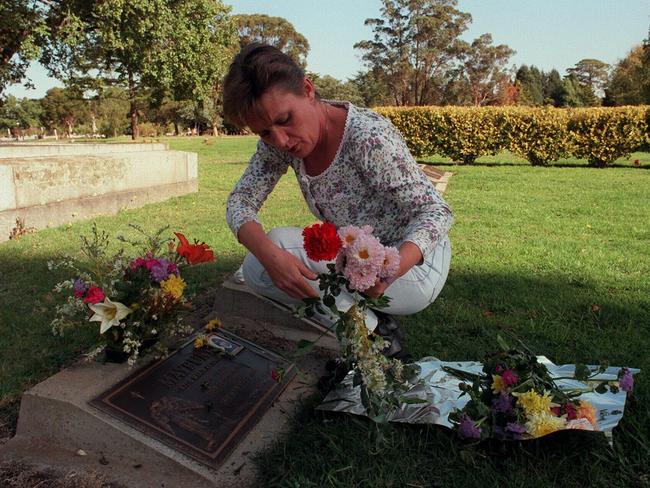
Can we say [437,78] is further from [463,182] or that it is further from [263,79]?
[263,79]

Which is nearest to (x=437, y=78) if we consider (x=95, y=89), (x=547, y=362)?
(x=95, y=89)

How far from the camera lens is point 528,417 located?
1786mm

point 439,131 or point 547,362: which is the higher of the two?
point 439,131

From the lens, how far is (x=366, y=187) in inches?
88.6

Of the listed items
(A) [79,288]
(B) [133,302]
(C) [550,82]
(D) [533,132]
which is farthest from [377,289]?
(C) [550,82]

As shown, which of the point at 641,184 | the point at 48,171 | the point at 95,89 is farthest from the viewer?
the point at 95,89

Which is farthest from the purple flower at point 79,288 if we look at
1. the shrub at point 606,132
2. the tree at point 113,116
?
the tree at point 113,116

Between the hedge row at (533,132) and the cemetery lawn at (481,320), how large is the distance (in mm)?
7104

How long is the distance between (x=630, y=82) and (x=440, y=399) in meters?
45.2

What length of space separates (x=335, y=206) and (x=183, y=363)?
900 mm

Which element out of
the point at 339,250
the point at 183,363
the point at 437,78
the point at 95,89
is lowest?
the point at 183,363

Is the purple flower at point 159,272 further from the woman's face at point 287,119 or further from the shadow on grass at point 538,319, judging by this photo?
the shadow on grass at point 538,319

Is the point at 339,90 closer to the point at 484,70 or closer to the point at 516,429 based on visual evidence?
the point at 484,70

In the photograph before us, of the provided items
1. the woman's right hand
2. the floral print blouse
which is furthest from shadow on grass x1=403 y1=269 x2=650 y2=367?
the woman's right hand
